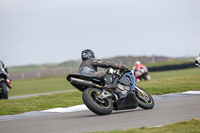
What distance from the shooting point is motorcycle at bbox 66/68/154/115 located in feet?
30.1

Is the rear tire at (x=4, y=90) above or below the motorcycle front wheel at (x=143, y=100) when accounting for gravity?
below

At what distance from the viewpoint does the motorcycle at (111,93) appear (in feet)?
30.1

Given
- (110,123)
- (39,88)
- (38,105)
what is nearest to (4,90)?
(38,105)

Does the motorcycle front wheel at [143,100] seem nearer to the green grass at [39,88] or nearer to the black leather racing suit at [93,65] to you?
the black leather racing suit at [93,65]

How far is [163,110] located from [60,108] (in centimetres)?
380

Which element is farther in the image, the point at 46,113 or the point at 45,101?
the point at 45,101

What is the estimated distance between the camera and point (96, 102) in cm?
929

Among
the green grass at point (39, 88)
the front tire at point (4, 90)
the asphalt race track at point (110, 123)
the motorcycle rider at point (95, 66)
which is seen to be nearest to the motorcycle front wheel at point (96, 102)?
the asphalt race track at point (110, 123)

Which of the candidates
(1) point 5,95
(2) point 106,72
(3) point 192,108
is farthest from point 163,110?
(1) point 5,95

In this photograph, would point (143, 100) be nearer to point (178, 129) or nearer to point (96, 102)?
point (96, 102)

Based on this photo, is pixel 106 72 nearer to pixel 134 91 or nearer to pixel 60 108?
pixel 134 91

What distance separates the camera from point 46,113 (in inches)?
452

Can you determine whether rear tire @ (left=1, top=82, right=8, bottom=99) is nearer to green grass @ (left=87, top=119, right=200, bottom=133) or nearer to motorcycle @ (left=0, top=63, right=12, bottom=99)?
motorcycle @ (left=0, top=63, right=12, bottom=99)

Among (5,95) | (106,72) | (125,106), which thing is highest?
(106,72)
